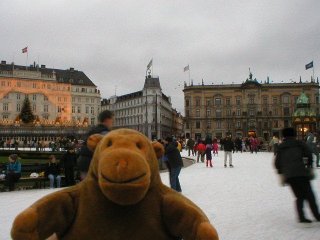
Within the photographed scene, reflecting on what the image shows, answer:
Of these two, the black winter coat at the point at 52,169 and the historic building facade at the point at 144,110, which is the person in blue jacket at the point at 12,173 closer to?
the black winter coat at the point at 52,169

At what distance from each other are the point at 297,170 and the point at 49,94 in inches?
3809

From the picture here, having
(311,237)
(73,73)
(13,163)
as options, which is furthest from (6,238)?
(73,73)

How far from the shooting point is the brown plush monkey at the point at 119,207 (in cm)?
266

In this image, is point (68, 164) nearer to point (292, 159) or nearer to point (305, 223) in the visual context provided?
point (292, 159)

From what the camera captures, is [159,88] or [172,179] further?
[159,88]

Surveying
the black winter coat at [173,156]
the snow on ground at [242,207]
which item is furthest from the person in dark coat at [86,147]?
the black winter coat at [173,156]

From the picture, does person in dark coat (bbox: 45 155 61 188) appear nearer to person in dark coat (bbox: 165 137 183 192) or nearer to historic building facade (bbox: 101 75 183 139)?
person in dark coat (bbox: 165 137 183 192)

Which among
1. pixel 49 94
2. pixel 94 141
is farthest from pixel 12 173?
pixel 49 94

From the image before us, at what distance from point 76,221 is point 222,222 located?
15.8 ft

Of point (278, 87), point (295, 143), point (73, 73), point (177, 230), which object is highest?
point (73, 73)

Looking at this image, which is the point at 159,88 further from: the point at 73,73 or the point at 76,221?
the point at 76,221

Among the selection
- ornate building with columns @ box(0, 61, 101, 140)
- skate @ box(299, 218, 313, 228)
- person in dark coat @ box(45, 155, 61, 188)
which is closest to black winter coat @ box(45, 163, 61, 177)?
person in dark coat @ box(45, 155, 61, 188)

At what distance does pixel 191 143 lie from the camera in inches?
1391

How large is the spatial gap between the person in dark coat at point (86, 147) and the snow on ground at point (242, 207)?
242 centimetres
